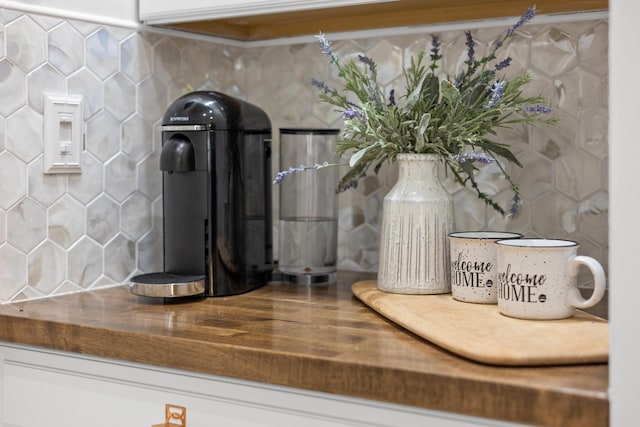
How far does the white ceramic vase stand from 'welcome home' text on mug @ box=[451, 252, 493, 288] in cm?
6

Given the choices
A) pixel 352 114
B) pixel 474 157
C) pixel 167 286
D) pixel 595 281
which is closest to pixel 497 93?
pixel 474 157

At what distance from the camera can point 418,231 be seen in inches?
50.7

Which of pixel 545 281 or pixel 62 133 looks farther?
pixel 62 133

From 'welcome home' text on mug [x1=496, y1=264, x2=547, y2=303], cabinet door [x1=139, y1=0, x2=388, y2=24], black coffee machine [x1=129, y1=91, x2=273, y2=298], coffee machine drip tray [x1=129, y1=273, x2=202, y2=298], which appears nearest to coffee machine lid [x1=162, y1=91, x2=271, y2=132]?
black coffee machine [x1=129, y1=91, x2=273, y2=298]

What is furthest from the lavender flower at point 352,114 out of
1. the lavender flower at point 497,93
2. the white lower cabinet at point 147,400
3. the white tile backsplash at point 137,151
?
the white lower cabinet at point 147,400

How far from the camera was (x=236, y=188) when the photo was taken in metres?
1.41

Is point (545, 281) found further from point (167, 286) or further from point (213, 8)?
point (213, 8)

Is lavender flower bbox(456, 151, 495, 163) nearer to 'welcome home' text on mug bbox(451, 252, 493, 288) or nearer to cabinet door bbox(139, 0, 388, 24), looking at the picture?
'welcome home' text on mug bbox(451, 252, 493, 288)

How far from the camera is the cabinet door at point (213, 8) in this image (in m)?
1.32

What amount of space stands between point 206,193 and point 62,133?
0.88 feet

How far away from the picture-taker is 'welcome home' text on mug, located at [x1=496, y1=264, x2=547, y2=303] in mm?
1068

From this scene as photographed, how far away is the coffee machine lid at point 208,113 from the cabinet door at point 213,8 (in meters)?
0.15
